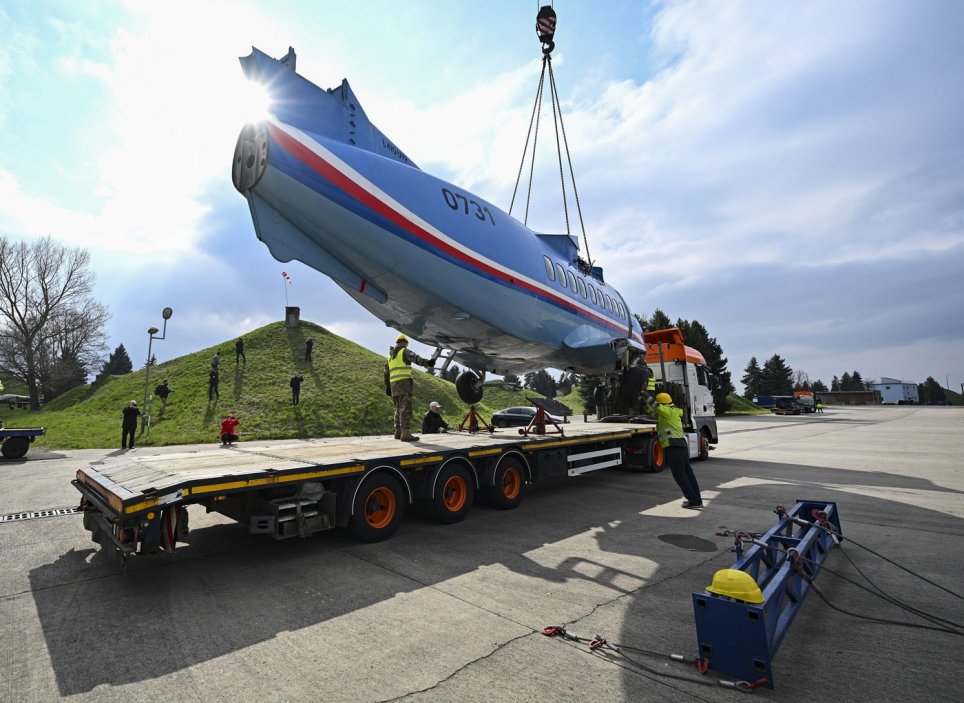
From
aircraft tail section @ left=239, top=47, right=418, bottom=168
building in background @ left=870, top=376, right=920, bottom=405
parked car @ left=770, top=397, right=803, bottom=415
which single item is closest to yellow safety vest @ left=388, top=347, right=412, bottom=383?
aircraft tail section @ left=239, top=47, right=418, bottom=168

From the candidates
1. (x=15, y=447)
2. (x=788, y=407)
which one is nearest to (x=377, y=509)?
(x=15, y=447)

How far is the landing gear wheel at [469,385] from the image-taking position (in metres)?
10.9

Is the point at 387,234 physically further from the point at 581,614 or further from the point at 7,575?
the point at 7,575

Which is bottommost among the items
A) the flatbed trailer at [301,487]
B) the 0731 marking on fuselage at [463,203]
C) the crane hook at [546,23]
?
the flatbed trailer at [301,487]

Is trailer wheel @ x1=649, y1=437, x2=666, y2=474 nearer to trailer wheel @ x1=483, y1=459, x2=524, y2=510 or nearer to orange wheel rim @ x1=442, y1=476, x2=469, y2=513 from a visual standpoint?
trailer wheel @ x1=483, y1=459, x2=524, y2=510

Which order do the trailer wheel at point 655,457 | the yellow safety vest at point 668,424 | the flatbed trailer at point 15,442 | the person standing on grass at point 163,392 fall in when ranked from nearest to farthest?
1. the yellow safety vest at point 668,424
2. the trailer wheel at point 655,457
3. the flatbed trailer at point 15,442
4. the person standing on grass at point 163,392

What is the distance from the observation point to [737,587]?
10.3 feet

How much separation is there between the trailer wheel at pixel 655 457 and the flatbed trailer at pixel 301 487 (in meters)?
4.49

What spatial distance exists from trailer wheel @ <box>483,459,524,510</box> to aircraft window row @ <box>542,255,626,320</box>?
11.4 ft

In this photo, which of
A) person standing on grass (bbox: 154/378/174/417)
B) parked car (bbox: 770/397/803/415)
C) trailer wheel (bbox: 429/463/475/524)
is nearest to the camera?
trailer wheel (bbox: 429/463/475/524)

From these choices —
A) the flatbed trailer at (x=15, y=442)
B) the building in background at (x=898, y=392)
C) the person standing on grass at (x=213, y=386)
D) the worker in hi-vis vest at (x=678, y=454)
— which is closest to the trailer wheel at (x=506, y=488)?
the worker in hi-vis vest at (x=678, y=454)

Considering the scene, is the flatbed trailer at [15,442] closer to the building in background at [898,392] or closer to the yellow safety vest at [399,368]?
the yellow safety vest at [399,368]

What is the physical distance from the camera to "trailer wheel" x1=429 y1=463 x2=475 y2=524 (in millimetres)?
6746

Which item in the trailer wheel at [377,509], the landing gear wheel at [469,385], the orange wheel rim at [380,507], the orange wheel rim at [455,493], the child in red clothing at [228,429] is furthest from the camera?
the child in red clothing at [228,429]
